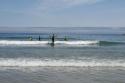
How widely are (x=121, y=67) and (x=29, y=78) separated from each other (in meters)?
5.80

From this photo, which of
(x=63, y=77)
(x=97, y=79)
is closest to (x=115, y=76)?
(x=97, y=79)

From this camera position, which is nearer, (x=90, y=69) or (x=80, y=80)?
(x=80, y=80)

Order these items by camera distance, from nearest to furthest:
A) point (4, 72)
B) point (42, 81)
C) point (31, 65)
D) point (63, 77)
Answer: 1. point (42, 81)
2. point (63, 77)
3. point (4, 72)
4. point (31, 65)

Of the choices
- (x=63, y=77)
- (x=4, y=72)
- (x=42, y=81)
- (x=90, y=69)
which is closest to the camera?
(x=42, y=81)

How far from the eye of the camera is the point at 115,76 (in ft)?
46.3

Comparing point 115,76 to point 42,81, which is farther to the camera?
point 115,76

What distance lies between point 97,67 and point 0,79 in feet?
19.6

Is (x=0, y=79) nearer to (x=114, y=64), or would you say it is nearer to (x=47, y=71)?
(x=47, y=71)

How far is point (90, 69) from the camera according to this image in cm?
1645

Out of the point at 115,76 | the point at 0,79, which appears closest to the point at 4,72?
the point at 0,79

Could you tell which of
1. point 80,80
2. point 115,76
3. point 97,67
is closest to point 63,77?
point 80,80

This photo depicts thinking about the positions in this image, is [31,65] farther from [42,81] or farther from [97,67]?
[42,81]

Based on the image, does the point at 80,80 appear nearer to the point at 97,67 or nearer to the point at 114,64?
the point at 97,67

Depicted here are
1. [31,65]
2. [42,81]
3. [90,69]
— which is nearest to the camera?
[42,81]
